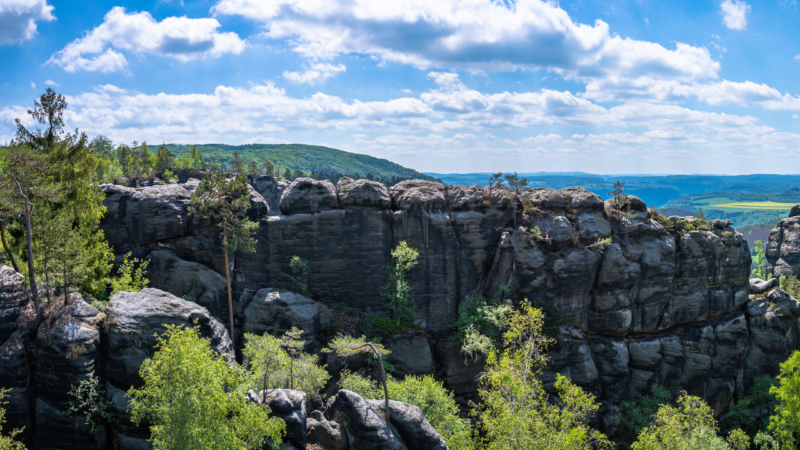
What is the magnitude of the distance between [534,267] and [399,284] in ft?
46.0

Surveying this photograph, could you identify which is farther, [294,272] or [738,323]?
[738,323]

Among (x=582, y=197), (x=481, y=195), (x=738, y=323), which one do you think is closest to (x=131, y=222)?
(x=481, y=195)

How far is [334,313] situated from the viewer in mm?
44469

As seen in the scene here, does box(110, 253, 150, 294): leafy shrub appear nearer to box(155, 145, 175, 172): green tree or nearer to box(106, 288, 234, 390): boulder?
box(106, 288, 234, 390): boulder

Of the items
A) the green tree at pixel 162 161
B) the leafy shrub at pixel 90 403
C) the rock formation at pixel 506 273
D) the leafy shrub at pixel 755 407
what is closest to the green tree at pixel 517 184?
the rock formation at pixel 506 273

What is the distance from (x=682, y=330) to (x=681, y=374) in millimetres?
4818

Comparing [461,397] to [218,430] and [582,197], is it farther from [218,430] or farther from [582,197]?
[218,430]

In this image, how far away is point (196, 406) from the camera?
18547mm

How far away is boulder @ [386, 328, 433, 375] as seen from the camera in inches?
1666

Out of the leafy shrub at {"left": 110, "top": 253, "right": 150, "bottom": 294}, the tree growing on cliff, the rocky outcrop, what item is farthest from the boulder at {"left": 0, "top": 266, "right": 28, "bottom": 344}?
the rocky outcrop

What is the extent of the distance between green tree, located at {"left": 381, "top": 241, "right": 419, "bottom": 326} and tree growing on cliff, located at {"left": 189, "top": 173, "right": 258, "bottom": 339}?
14.0m

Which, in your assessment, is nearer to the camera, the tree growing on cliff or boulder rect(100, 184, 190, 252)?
A: the tree growing on cliff

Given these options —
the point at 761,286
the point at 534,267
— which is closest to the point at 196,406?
the point at 534,267

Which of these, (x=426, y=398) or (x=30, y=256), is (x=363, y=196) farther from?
(x=30, y=256)
